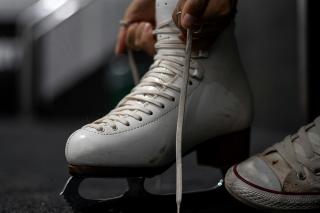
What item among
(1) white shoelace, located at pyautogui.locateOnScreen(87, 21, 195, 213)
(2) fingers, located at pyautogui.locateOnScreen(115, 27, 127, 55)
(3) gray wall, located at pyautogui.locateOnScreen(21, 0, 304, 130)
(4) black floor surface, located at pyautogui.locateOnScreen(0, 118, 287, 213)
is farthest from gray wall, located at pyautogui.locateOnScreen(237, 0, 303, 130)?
(1) white shoelace, located at pyautogui.locateOnScreen(87, 21, 195, 213)

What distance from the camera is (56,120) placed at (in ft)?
12.3

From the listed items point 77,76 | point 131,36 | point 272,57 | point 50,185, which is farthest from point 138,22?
point 77,76

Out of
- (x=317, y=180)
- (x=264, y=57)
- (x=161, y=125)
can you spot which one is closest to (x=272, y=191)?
(x=317, y=180)

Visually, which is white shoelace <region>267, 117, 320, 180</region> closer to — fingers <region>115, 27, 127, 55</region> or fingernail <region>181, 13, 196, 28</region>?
fingernail <region>181, 13, 196, 28</region>

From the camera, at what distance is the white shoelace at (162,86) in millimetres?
579

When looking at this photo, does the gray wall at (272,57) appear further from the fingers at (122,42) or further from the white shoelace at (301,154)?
the white shoelace at (301,154)

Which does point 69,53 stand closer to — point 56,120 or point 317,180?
point 56,120

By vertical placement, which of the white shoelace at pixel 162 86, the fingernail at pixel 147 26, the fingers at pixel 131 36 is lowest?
the white shoelace at pixel 162 86

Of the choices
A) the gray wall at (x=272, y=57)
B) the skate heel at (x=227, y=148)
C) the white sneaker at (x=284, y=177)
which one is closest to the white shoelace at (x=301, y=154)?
the white sneaker at (x=284, y=177)

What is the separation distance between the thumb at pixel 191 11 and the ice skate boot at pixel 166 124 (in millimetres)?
44

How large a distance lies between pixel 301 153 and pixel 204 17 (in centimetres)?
19

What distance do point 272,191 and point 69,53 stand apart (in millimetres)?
3539

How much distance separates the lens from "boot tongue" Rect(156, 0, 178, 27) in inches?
25.9

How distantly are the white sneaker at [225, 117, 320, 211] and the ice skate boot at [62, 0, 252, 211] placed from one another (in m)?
0.09
